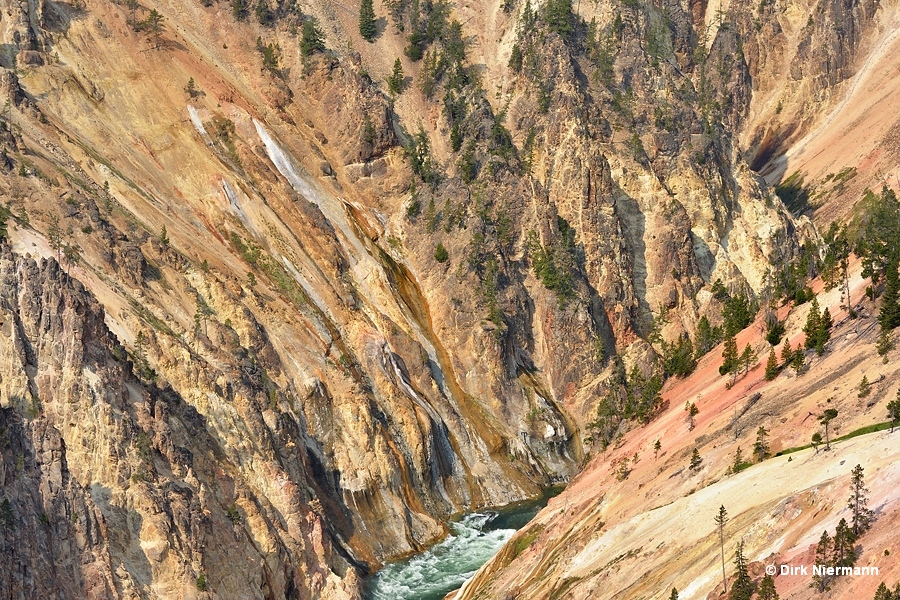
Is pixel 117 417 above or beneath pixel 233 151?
beneath

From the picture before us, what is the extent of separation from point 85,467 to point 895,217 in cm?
6203

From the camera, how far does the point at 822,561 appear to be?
4728cm

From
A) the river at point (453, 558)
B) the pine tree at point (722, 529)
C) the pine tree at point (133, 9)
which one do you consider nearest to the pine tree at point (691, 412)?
the pine tree at point (722, 529)

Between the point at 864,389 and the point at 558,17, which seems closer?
the point at 864,389

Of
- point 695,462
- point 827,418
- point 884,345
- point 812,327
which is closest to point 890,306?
point 884,345

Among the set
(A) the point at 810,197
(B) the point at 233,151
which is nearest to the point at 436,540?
(B) the point at 233,151

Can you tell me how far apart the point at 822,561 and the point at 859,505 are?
3285mm

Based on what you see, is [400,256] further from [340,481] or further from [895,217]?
[895,217]

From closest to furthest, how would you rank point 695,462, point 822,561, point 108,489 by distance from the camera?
1. point 822,561
2. point 108,489
3. point 695,462

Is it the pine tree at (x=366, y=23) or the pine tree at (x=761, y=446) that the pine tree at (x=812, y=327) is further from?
the pine tree at (x=366, y=23)

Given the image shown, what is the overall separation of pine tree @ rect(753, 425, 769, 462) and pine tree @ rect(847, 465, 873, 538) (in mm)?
10086

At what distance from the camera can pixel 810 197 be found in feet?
473

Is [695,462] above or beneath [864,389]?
above

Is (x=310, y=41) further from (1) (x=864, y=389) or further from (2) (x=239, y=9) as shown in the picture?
(1) (x=864, y=389)
